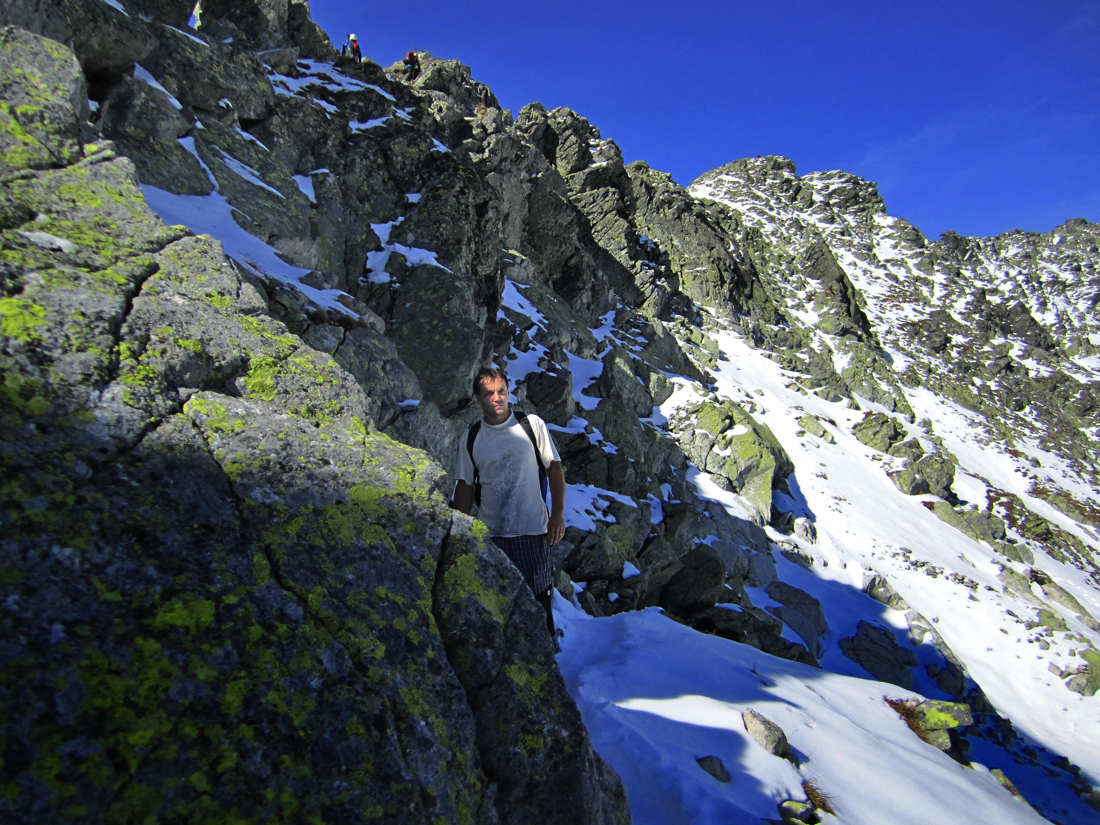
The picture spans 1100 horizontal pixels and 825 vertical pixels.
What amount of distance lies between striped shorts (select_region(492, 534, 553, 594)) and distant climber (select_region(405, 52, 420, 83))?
114 feet

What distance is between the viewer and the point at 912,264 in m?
113

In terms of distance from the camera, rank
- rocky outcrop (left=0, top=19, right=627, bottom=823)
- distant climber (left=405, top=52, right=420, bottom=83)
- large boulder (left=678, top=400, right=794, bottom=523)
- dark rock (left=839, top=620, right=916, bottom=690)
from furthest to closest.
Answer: large boulder (left=678, top=400, right=794, bottom=523) < distant climber (left=405, top=52, right=420, bottom=83) < dark rock (left=839, top=620, right=916, bottom=690) < rocky outcrop (left=0, top=19, right=627, bottom=823)

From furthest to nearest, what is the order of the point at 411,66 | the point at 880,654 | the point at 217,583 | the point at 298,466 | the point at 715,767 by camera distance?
the point at 411,66 → the point at 880,654 → the point at 715,767 → the point at 298,466 → the point at 217,583

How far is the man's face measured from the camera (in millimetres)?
4375

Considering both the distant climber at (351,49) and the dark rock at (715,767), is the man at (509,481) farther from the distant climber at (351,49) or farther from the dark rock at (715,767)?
the distant climber at (351,49)

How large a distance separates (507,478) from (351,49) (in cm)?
2917

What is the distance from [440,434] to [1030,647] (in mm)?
36632

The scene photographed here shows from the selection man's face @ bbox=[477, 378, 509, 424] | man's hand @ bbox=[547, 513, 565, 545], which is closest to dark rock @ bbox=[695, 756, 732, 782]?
man's hand @ bbox=[547, 513, 565, 545]

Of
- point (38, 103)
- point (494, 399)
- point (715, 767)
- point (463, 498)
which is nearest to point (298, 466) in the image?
point (463, 498)

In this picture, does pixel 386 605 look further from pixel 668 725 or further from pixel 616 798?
pixel 668 725

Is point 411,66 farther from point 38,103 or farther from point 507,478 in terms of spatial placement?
point 507,478

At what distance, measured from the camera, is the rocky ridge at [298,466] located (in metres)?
1.98

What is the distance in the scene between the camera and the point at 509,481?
4367mm

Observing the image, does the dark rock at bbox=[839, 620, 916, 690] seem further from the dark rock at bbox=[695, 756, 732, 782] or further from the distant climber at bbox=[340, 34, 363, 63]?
the distant climber at bbox=[340, 34, 363, 63]
